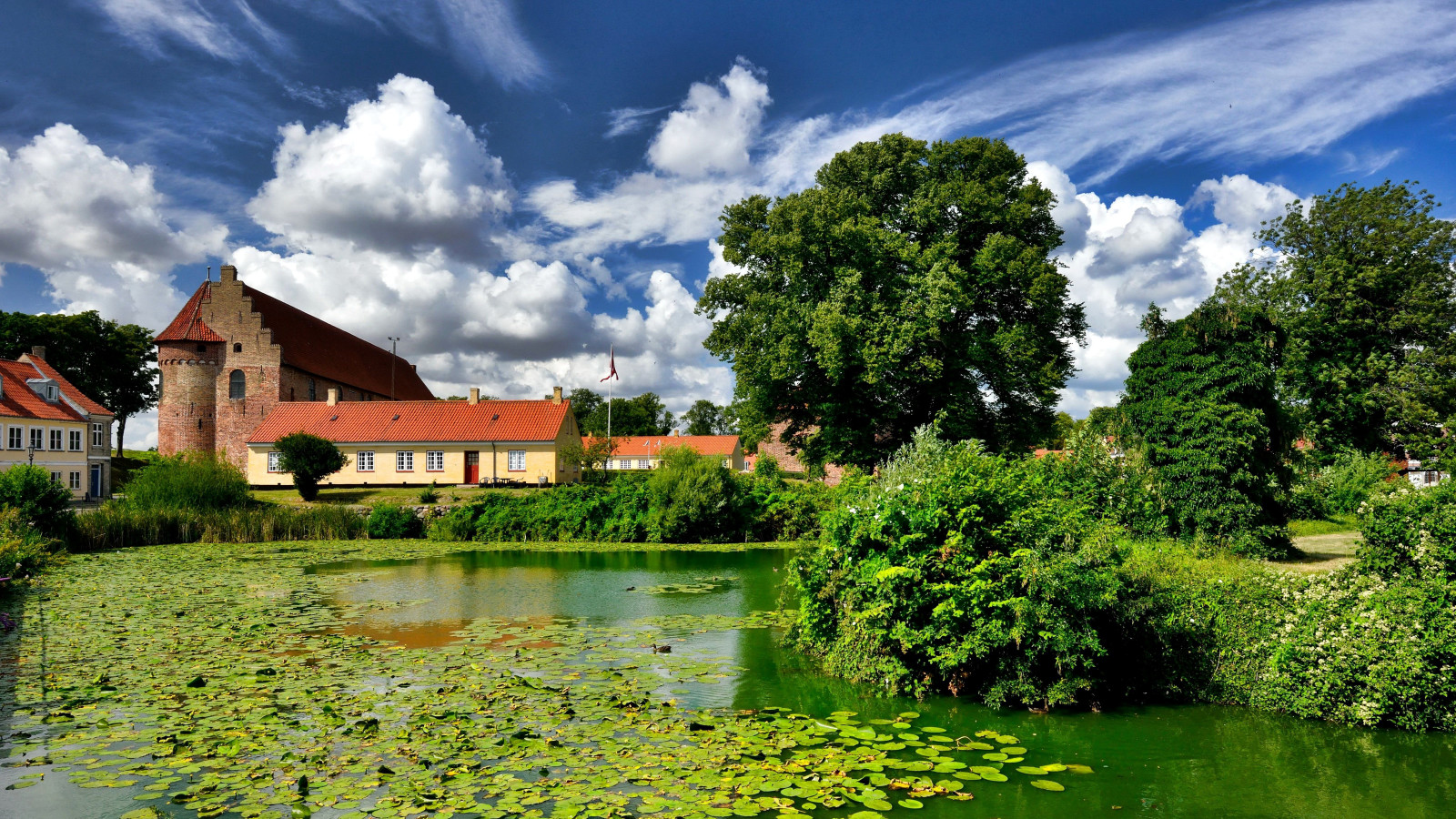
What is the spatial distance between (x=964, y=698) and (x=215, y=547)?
22733 millimetres

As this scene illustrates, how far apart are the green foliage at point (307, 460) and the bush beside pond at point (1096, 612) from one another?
103ft

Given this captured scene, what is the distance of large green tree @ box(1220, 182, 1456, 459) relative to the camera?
88.6 ft

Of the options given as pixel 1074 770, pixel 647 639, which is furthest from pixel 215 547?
pixel 1074 770

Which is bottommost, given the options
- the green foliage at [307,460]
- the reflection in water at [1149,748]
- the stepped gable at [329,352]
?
the reflection in water at [1149,748]

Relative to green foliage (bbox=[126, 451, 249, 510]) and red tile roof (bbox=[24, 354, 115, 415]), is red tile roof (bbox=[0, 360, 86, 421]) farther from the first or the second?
green foliage (bbox=[126, 451, 249, 510])

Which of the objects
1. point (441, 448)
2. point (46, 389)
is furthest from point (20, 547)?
point (46, 389)

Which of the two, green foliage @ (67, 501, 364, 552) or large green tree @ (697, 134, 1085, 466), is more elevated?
large green tree @ (697, 134, 1085, 466)

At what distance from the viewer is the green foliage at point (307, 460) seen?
109 ft

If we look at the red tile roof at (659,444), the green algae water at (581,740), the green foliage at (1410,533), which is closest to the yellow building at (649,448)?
the red tile roof at (659,444)

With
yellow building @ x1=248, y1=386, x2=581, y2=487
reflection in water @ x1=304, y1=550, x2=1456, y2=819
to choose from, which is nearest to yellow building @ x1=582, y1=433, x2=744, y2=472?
yellow building @ x1=248, y1=386, x2=581, y2=487

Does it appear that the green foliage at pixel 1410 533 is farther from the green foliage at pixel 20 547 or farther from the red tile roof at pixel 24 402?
the red tile roof at pixel 24 402

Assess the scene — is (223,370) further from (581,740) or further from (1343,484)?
(1343,484)

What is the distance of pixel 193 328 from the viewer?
45.7m

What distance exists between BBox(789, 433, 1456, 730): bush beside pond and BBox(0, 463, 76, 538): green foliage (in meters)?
21.3
